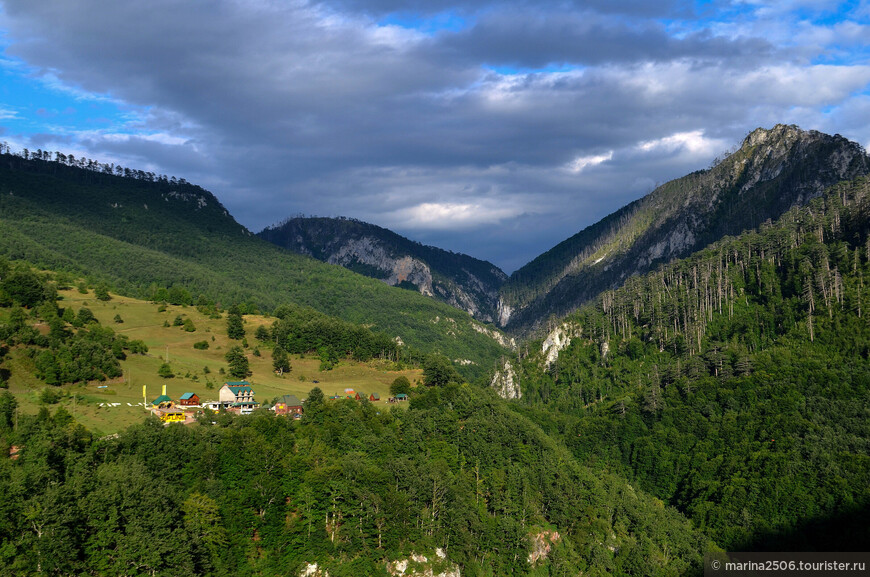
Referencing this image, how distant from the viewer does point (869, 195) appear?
171 m

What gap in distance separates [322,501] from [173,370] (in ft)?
162

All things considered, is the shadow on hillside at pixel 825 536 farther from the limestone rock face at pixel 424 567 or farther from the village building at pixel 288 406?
the village building at pixel 288 406

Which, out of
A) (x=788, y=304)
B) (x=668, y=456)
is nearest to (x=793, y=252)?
(x=788, y=304)

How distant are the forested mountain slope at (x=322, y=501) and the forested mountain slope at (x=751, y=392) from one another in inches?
542

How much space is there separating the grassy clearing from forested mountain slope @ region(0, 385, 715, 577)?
34.8 feet

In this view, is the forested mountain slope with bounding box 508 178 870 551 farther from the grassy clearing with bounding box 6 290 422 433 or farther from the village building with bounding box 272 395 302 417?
the village building with bounding box 272 395 302 417

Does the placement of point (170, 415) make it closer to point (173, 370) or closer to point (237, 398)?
point (237, 398)

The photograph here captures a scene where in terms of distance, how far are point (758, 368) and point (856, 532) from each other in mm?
52806

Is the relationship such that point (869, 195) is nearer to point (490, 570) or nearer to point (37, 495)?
point (490, 570)

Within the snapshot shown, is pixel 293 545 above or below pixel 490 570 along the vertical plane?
above

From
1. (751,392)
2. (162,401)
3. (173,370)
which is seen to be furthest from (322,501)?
(751,392)

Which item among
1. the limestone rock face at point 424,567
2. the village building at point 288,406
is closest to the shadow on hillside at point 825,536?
the limestone rock face at point 424,567

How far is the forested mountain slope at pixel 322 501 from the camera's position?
54.3 metres

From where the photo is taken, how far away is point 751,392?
127562mm
